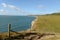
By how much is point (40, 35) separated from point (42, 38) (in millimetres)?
1110

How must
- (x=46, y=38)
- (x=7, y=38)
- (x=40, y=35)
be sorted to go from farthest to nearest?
(x=40, y=35) < (x=46, y=38) < (x=7, y=38)

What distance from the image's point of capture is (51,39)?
549 inches

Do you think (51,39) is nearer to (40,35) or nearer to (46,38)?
(46,38)

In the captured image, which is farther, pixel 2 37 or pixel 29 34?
pixel 29 34

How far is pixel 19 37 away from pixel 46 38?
9.34 ft

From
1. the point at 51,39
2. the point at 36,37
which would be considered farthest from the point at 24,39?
the point at 51,39

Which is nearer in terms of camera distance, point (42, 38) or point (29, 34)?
point (42, 38)

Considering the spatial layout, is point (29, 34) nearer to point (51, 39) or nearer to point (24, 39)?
point (24, 39)

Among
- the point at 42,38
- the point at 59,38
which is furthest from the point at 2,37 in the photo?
the point at 59,38

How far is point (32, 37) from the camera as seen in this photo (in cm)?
1480

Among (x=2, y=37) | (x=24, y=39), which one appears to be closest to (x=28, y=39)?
(x=24, y=39)

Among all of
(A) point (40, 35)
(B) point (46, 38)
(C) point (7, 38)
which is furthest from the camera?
(A) point (40, 35)

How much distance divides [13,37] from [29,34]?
2.31m

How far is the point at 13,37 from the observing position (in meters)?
14.1
